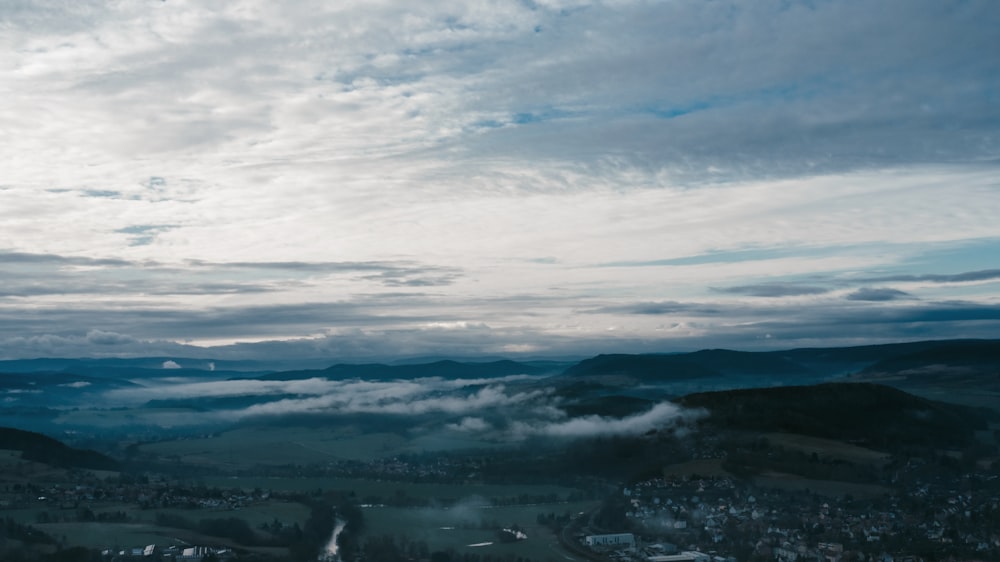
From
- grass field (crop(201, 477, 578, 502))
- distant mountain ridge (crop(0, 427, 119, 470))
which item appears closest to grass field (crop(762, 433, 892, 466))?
grass field (crop(201, 477, 578, 502))

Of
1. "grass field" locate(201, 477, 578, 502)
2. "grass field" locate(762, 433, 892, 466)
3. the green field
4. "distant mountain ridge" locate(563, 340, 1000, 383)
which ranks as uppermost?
"distant mountain ridge" locate(563, 340, 1000, 383)

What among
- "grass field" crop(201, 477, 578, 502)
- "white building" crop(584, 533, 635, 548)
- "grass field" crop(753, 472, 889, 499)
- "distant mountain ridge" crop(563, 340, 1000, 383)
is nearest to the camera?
"white building" crop(584, 533, 635, 548)

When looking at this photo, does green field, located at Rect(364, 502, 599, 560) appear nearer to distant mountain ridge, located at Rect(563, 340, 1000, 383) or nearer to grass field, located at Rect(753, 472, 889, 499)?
grass field, located at Rect(753, 472, 889, 499)

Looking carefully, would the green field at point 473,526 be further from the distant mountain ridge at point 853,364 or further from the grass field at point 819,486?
the distant mountain ridge at point 853,364

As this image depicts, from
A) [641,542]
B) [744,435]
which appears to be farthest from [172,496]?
[744,435]

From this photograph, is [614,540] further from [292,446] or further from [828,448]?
[292,446]

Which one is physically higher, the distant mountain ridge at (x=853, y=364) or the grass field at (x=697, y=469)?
the distant mountain ridge at (x=853, y=364)

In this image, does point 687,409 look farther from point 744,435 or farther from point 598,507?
point 598,507

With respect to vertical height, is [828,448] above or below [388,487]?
above

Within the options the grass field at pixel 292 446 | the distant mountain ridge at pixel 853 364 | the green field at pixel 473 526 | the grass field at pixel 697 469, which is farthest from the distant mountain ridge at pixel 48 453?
the distant mountain ridge at pixel 853 364

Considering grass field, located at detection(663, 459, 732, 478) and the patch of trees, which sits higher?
the patch of trees

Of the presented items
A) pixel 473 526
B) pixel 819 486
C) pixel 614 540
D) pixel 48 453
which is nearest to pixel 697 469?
pixel 819 486

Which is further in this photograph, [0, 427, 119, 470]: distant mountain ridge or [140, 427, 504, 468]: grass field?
[140, 427, 504, 468]: grass field
